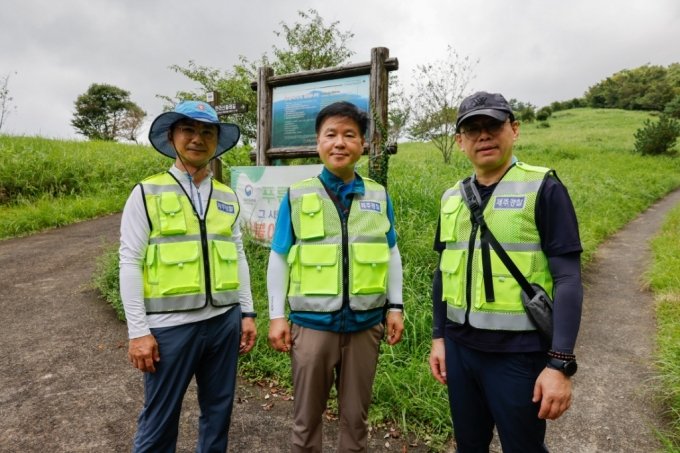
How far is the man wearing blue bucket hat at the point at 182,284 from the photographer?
A: 180 cm

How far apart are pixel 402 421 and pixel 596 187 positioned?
10.3 meters

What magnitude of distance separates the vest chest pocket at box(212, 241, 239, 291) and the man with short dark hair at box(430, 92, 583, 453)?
1.04m

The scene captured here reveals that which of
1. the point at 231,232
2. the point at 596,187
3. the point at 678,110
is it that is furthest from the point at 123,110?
the point at 678,110

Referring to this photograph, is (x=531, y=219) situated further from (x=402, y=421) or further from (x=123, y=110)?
(x=123, y=110)

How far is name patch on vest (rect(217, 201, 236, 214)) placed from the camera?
2047mm

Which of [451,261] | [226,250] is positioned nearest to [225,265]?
[226,250]

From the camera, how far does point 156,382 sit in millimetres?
1809

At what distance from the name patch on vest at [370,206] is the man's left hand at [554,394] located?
1016 mm

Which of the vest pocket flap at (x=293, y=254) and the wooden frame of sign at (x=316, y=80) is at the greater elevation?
the wooden frame of sign at (x=316, y=80)

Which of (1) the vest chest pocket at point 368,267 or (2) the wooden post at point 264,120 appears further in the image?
(2) the wooden post at point 264,120

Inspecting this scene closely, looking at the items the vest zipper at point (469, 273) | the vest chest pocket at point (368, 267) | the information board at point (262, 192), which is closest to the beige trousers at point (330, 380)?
the vest chest pocket at point (368, 267)

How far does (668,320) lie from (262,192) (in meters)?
4.48

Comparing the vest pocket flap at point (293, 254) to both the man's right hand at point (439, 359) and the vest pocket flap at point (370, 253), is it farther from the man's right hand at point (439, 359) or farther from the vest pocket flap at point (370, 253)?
the man's right hand at point (439, 359)

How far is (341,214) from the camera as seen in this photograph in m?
1.98
